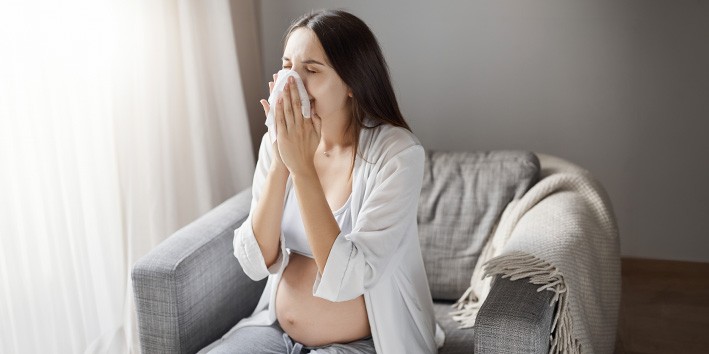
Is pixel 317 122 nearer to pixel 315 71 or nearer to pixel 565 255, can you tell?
pixel 315 71

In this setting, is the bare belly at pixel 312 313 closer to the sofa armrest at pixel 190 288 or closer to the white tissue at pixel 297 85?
the sofa armrest at pixel 190 288

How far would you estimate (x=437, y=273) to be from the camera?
230cm

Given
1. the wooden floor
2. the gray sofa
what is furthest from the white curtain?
the wooden floor

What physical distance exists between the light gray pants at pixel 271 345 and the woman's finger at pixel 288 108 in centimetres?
47

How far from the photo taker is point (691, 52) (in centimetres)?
274

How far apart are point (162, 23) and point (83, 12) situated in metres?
0.32

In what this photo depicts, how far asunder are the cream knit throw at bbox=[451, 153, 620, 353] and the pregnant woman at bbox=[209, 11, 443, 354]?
214 mm

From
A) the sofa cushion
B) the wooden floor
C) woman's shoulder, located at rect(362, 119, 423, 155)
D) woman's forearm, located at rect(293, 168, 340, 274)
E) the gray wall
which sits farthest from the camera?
the gray wall

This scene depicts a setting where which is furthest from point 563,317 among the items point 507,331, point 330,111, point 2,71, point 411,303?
point 2,71

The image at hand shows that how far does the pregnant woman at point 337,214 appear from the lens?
1.68 meters

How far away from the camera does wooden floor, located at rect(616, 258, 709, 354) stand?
8.31 feet

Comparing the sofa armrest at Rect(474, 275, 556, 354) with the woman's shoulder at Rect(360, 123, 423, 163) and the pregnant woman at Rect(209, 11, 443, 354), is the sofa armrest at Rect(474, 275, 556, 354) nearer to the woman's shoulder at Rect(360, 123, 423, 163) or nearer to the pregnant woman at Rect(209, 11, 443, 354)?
the pregnant woman at Rect(209, 11, 443, 354)

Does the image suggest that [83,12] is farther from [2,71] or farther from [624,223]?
[624,223]

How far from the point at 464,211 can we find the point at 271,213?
0.70 meters
